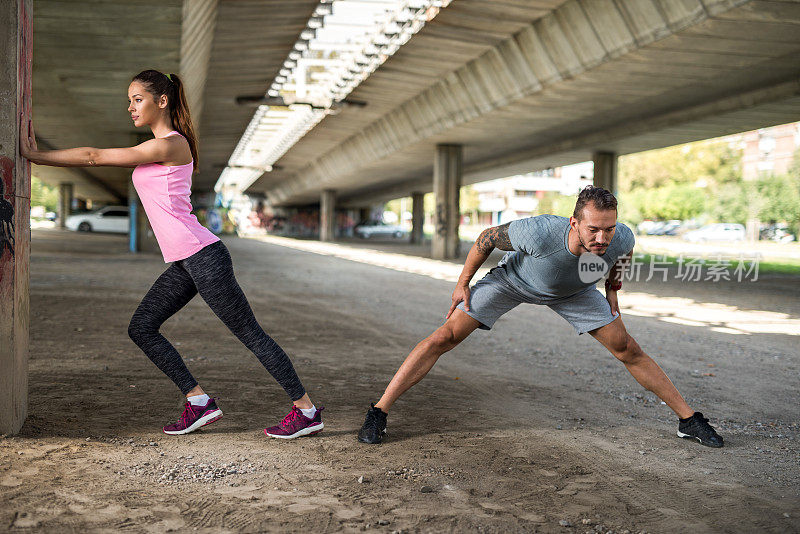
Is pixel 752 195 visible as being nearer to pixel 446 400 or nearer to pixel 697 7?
pixel 697 7

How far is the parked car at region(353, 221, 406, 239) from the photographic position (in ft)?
233

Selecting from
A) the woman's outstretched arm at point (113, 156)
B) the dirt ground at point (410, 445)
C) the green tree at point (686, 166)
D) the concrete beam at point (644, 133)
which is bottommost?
the dirt ground at point (410, 445)

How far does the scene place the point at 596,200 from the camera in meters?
4.43

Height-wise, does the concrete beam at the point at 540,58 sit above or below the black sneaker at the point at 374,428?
above

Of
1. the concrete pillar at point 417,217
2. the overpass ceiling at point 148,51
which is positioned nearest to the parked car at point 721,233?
the concrete pillar at point 417,217

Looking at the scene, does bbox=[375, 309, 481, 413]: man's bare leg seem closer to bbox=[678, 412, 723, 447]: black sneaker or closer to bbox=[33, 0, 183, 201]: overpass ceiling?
bbox=[678, 412, 723, 447]: black sneaker

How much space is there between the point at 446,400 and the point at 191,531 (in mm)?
3086

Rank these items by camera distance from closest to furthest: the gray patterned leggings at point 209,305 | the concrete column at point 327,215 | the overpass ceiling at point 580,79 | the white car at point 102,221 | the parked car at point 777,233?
the gray patterned leggings at point 209,305, the overpass ceiling at point 580,79, the white car at point 102,221, the parked car at point 777,233, the concrete column at point 327,215

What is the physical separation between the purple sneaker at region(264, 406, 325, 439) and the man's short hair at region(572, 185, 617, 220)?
84.3 inches

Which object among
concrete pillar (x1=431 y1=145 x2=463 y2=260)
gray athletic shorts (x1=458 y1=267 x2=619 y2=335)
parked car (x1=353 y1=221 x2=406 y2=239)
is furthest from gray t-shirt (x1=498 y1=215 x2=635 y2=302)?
parked car (x1=353 y1=221 x2=406 y2=239)

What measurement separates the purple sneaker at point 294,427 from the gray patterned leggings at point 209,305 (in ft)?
0.42

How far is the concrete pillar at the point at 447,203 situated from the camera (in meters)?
30.4

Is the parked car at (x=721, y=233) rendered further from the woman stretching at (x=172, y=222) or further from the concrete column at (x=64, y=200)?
the woman stretching at (x=172, y=222)

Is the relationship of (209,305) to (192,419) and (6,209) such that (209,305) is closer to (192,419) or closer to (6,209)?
(192,419)
